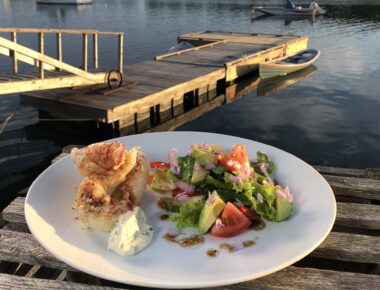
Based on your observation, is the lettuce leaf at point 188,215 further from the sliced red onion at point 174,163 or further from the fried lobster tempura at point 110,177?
the sliced red onion at point 174,163

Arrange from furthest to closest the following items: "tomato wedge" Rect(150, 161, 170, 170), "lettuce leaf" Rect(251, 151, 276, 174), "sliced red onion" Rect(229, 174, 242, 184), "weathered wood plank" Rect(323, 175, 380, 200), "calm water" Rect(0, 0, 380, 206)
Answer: "calm water" Rect(0, 0, 380, 206), "weathered wood plank" Rect(323, 175, 380, 200), "tomato wedge" Rect(150, 161, 170, 170), "lettuce leaf" Rect(251, 151, 276, 174), "sliced red onion" Rect(229, 174, 242, 184)

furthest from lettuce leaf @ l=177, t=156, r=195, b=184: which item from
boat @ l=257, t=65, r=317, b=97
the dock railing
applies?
boat @ l=257, t=65, r=317, b=97

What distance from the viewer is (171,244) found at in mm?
2967

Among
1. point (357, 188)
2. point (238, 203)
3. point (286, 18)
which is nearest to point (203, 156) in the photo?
point (238, 203)

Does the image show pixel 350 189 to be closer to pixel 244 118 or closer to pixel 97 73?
pixel 97 73

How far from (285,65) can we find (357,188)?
66.9 feet

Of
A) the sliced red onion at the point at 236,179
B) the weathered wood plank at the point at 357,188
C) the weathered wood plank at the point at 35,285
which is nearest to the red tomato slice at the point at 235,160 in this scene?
the sliced red onion at the point at 236,179

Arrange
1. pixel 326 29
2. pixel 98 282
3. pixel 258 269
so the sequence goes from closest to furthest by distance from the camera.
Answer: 1. pixel 258 269
2. pixel 98 282
3. pixel 326 29

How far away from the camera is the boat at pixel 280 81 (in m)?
22.6

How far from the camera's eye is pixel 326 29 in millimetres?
45469

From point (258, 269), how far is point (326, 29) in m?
47.8

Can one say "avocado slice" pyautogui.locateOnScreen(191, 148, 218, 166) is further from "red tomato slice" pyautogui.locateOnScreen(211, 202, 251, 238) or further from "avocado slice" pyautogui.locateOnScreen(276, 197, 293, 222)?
"avocado slice" pyautogui.locateOnScreen(276, 197, 293, 222)

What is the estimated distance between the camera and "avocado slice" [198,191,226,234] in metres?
3.14

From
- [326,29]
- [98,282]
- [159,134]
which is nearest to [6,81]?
[159,134]
